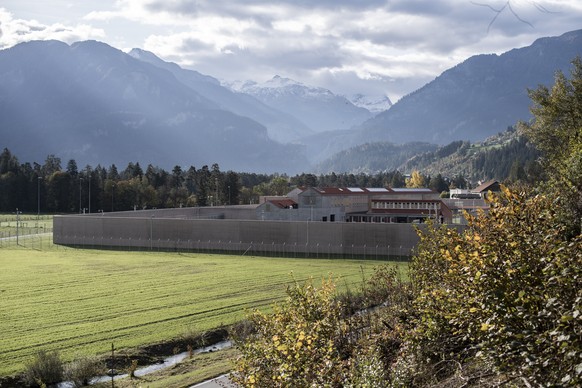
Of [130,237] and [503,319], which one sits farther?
[130,237]

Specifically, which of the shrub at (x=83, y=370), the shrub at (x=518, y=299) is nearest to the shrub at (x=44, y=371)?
the shrub at (x=83, y=370)

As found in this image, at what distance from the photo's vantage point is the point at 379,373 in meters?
12.3

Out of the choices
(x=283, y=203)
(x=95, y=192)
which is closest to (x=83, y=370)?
(x=283, y=203)

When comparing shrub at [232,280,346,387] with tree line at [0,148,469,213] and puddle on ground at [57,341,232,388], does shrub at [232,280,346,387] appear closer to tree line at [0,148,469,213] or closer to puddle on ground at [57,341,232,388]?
puddle on ground at [57,341,232,388]

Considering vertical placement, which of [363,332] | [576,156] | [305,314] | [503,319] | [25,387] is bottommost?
[25,387]

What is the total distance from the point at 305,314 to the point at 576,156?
19162 millimetres

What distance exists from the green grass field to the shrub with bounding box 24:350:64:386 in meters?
0.99

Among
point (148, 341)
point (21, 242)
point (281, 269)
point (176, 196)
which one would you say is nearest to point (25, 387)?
point (148, 341)

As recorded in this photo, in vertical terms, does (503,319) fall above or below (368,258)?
above

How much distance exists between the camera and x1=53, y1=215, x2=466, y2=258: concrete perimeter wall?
68.7 m

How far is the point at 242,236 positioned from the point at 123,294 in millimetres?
30447

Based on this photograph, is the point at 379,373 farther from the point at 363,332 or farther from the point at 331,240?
the point at 331,240

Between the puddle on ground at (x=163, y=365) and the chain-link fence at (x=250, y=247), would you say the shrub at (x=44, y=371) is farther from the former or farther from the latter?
the chain-link fence at (x=250, y=247)

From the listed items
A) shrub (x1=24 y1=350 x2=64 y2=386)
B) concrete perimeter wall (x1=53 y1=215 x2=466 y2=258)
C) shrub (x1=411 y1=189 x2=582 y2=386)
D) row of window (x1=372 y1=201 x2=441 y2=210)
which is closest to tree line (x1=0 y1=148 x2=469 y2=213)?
row of window (x1=372 y1=201 x2=441 y2=210)
